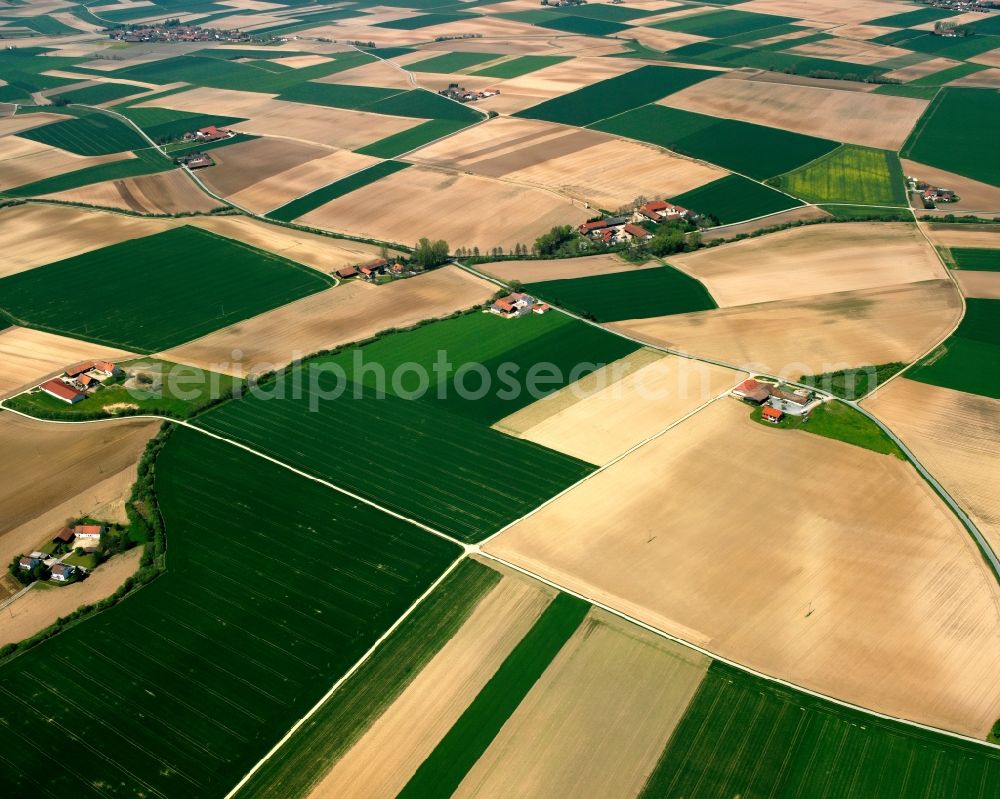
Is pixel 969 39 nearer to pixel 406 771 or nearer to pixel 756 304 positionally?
pixel 756 304

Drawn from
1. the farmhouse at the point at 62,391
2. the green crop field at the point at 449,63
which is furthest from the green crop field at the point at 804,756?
the green crop field at the point at 449,63

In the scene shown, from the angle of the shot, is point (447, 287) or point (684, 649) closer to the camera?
point (684, 649)

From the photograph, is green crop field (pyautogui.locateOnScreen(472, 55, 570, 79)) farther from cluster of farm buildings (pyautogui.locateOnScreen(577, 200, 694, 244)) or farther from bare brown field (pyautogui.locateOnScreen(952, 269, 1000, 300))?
bare brown field (pyautogui.locateOnScreen(952, 269, 1000, 300))

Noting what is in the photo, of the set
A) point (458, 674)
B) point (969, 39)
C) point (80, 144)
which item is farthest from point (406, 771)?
point (969, 39)

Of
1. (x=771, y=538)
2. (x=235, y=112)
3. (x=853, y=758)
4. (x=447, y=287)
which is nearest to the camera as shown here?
(x=853, y=758)

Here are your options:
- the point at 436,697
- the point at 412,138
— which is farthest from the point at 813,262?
the point at 412,138

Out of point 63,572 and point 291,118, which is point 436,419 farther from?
point 291,118

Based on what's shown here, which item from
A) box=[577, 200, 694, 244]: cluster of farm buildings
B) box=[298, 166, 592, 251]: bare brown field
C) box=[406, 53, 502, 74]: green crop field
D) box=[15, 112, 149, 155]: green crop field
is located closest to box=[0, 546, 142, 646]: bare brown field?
box=[298, 166, 592, 251]: bare brown field

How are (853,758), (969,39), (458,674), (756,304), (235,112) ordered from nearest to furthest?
(853,758) → (458,674) → (756,304) → (235,112) → (969,39)
